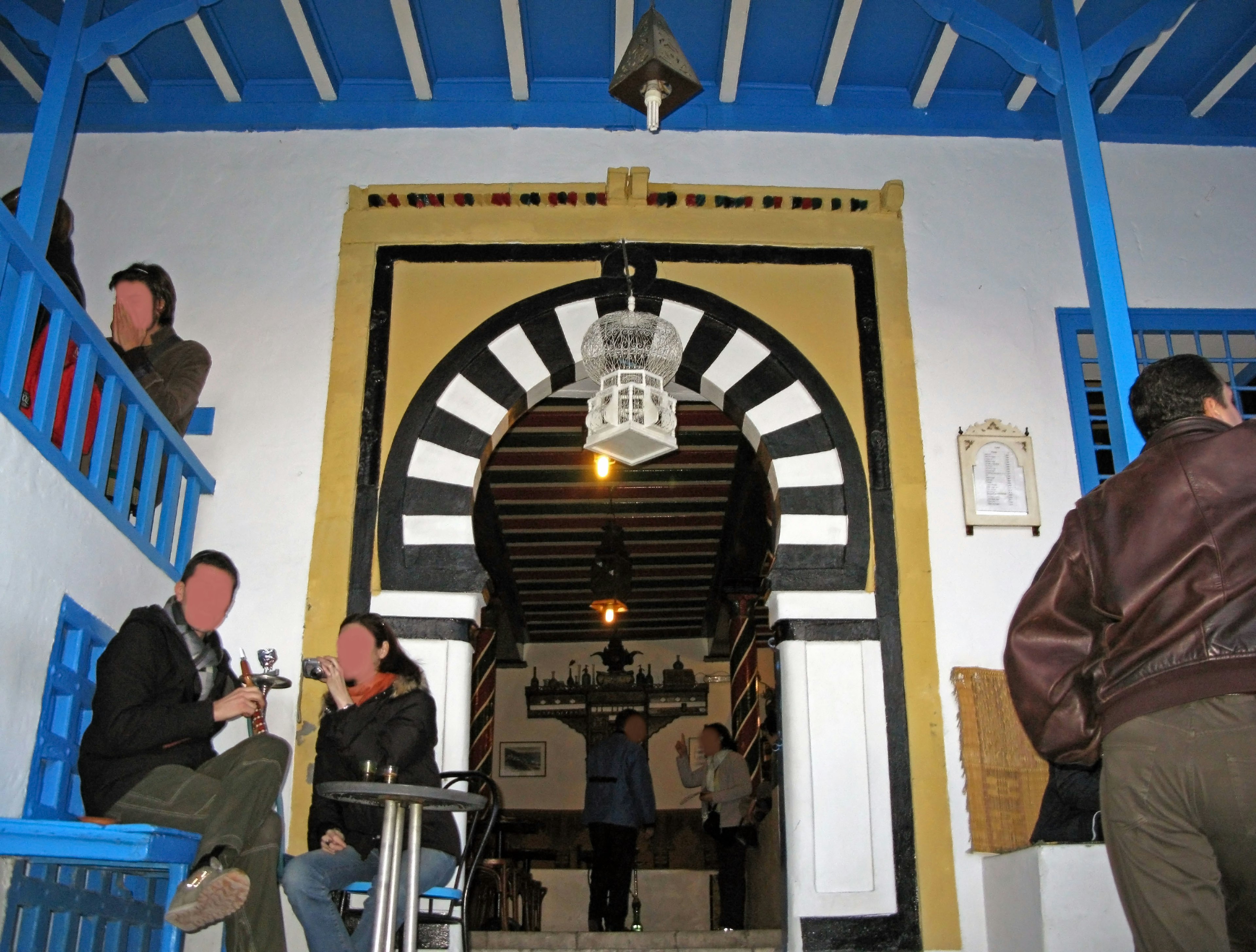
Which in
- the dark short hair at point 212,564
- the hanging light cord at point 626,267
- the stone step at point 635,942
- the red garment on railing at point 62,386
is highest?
the hanging light cord at point 626,267

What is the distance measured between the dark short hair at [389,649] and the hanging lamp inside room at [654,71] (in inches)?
81.6

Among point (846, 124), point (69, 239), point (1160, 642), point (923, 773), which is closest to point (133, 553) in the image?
point (69, 239)

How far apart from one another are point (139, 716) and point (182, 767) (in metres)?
0.18

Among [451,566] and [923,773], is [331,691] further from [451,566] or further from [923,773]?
[923,773]

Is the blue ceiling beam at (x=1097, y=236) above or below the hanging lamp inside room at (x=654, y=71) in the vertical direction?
below

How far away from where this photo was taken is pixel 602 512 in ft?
30.7

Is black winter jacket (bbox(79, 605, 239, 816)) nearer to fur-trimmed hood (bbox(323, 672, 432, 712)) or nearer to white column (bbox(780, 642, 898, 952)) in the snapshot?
fur-trimmed hood (bbox(323, 672, 432, 712))

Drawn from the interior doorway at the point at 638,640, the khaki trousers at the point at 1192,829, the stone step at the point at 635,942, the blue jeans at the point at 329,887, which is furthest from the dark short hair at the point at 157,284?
the khaki trousers at the point at 1192,829

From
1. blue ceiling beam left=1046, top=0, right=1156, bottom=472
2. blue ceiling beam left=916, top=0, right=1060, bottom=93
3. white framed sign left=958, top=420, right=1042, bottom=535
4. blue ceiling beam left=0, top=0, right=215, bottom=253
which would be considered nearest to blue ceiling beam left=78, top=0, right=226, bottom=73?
blue ceiling beam left=0, top=0, right=215, bottom=253

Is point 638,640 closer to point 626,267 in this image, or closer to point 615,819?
point 615,819

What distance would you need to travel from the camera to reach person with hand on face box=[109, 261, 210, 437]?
4.54 meters

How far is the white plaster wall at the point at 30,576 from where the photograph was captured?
10.2ft

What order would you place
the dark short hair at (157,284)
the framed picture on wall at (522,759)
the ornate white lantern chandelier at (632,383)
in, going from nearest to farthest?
the ornate white lantern chandelier at (632,383)
the dark short hair at (157,284)
the framed picture on wall at (522,759)

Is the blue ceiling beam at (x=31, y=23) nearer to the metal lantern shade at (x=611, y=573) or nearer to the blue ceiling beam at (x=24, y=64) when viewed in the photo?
the blue ceiling beam at (x=24, y=64)
